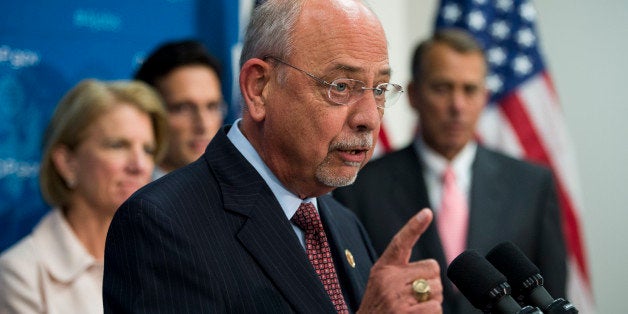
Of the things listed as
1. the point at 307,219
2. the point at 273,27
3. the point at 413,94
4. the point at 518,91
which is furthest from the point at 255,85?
the point at 518,91

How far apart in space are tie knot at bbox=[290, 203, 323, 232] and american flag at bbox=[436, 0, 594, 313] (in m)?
3.35

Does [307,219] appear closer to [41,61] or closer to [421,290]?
[421,290]

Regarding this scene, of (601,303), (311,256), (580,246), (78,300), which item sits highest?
(311,256)

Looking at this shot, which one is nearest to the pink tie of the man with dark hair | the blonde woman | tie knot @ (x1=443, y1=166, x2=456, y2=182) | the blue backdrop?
tie knot @ (x1=443, y1=166, x2=456, y2=182)

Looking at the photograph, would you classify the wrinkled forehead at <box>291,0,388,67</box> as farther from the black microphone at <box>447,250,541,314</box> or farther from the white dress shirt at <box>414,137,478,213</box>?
the white dress shirt at <box>414,137,478,213</box>

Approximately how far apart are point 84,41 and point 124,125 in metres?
0.54

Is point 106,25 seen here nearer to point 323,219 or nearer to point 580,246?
point 323,219

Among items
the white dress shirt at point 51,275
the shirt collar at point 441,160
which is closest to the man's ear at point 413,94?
the shirt collar at point 441,160

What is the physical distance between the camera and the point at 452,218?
3654mm

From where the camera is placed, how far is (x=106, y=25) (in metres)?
3.80

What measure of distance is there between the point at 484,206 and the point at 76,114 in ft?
5.59

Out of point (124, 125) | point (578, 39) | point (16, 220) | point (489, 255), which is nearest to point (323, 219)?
point (489, 255)

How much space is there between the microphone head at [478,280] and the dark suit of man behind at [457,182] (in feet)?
5.48

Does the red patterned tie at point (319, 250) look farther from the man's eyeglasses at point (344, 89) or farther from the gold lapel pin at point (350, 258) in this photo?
the man's eyeglasses at point (344, 89)
